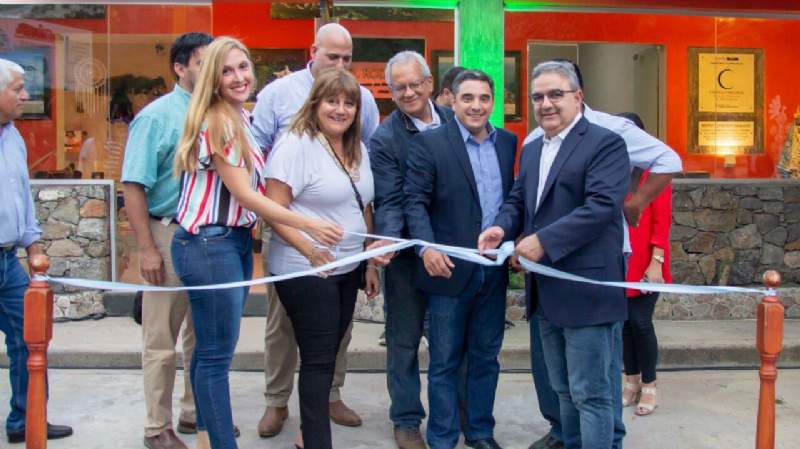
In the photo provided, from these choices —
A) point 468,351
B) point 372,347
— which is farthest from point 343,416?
point 372,347

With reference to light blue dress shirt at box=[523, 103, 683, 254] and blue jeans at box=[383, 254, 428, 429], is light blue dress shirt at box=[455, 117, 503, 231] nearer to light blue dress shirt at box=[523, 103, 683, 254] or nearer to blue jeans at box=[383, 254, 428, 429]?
light blue dress shirt at box=[523, 103, 683, 254]

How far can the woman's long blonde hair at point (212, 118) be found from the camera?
3.93 m

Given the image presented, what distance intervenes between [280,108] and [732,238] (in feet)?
15.7

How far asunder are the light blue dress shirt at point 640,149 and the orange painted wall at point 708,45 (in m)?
3.65

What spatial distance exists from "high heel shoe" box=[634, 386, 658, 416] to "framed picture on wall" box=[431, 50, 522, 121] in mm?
3280

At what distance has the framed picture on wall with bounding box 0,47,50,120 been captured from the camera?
26.2 ft

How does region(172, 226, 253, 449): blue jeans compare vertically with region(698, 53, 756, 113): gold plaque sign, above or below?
below

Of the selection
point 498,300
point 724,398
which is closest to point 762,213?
point 724,398

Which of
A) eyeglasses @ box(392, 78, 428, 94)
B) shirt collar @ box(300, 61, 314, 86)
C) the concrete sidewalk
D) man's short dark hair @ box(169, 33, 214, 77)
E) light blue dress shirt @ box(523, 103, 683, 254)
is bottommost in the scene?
the concrete sidewalk

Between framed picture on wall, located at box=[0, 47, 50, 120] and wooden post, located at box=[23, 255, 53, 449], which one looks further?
framed picture on wall, located at box=[0, 47, 50, 120]

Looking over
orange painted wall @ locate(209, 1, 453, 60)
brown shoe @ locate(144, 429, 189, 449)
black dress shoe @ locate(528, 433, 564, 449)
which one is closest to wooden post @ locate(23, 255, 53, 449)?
brown shoe @ locate(144, 429, 189, 449)

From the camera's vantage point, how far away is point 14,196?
4.79 m

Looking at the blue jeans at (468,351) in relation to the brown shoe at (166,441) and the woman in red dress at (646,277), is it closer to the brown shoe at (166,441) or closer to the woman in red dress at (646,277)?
the woman in red dress at (646,277)

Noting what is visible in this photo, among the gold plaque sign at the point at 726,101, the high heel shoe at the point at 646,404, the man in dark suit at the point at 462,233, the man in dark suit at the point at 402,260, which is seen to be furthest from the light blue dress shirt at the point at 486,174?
the gold plaque sign at the point at 726,101
